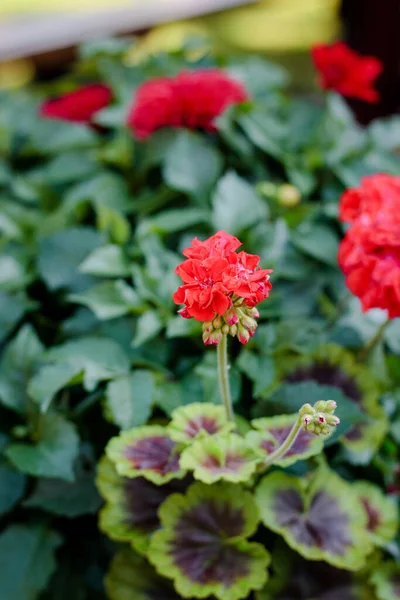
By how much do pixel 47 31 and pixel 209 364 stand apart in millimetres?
2330

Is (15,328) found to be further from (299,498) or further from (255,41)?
(255,41)

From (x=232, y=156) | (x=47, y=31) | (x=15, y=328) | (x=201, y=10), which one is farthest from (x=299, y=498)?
(x=201, y=10)

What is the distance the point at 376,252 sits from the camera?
89cm

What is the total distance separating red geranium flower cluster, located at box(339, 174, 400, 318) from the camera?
0.85 m

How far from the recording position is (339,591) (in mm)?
935

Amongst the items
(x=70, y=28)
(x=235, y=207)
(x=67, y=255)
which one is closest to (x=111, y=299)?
(x=67, y=255)

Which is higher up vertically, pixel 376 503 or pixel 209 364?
pixel 209 364

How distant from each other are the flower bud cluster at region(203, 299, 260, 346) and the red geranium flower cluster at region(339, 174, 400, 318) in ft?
0.82

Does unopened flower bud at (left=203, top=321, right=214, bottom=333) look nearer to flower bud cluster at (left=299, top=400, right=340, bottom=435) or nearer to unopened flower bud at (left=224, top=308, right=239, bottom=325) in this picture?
unopened flower bud at (left=224, top=308, right=239, bottom=325)

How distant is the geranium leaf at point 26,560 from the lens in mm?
991

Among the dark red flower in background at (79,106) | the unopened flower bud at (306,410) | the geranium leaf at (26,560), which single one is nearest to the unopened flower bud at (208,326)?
the unopened flower bud at (306,410)

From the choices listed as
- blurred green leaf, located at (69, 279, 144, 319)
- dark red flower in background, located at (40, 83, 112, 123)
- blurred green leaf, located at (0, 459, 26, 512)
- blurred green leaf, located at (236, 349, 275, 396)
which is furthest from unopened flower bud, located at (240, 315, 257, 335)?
dark red flower in background, located at (40, 83, 112, 123)

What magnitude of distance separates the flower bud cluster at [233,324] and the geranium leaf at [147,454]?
0.81 feet

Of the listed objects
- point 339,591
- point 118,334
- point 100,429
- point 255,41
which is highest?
point 118,334
